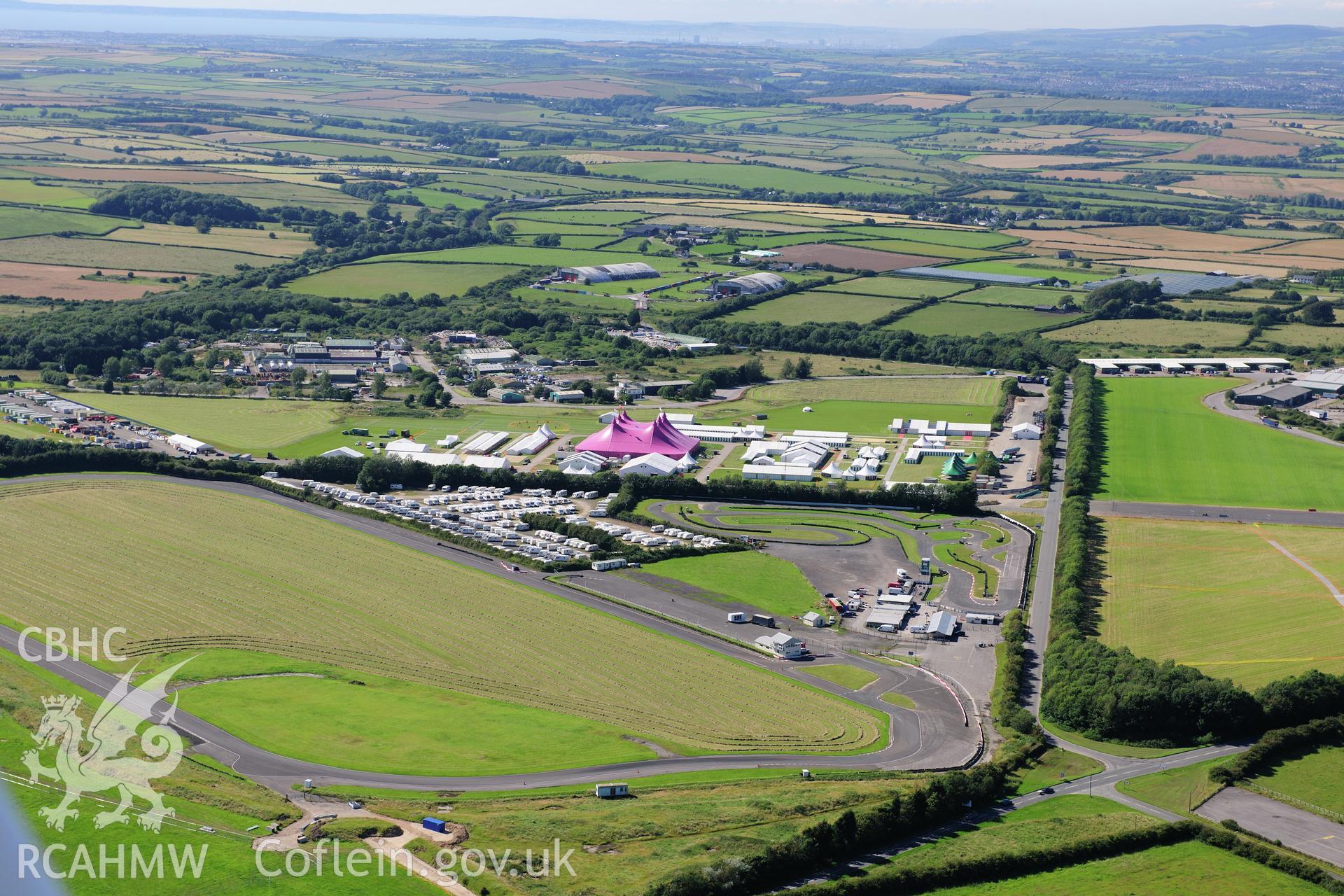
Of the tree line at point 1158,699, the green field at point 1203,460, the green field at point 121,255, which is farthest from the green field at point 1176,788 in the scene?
the green field at point 121,255

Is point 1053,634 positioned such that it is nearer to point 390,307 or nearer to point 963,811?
point 963,811

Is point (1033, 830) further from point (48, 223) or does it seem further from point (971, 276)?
point (48, 223)

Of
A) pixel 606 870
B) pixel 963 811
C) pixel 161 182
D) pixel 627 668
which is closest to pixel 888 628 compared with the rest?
pixel 627 668

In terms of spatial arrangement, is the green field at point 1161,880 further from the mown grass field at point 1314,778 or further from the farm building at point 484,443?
the farm building at point 484,443

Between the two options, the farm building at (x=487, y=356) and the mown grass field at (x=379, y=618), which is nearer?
the mown grass field at (x=379, y=618)

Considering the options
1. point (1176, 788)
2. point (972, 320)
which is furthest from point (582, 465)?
point (972, 320)

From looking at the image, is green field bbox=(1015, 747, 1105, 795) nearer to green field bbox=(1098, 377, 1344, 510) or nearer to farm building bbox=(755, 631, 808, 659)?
farm building bbox=(755, 631, 808, 659)

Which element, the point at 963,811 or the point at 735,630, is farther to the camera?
the point at 735,630
